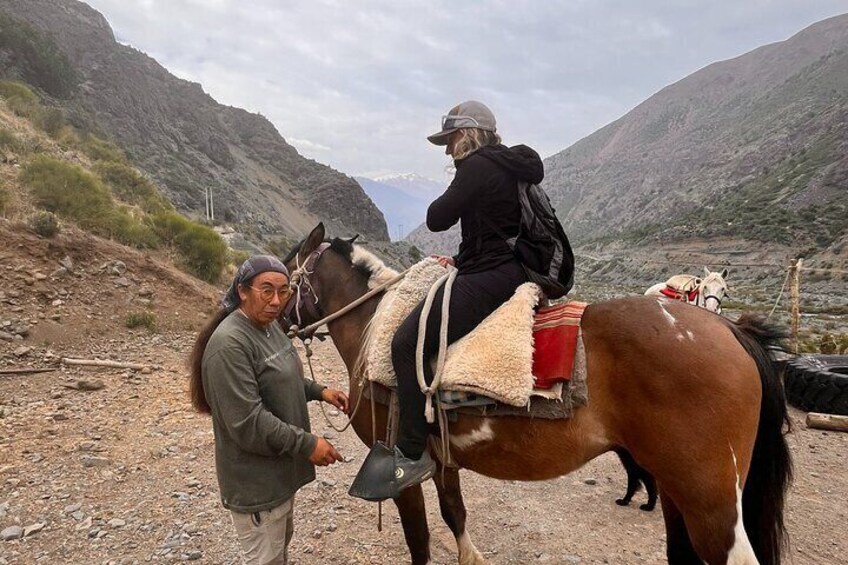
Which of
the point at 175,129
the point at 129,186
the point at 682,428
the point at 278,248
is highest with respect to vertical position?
the point at 175,129

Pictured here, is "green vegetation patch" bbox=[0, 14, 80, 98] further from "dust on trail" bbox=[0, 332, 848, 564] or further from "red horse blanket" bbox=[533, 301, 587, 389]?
"red horse blanket" bbox=[533, 301, 587, 389]

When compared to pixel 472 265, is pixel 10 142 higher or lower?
higher

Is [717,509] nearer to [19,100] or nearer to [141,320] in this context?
[141,320]

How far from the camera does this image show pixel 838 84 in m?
75.8

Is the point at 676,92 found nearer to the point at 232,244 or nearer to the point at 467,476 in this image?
the point at 232,244

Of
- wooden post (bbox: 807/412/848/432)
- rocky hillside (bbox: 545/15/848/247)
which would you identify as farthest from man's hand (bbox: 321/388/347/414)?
rocky hillside (bbox: 545/15/848/247)

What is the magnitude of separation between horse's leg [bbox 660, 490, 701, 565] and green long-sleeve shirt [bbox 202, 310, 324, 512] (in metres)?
1.88

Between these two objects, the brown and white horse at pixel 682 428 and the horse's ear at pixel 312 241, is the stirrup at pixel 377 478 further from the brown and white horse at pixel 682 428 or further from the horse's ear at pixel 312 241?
the horse's ear at pixel 312 241

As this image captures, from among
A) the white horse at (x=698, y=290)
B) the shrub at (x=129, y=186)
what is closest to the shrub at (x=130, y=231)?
the shrub at (x=129, y=186)

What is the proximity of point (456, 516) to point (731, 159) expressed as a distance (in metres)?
93.6

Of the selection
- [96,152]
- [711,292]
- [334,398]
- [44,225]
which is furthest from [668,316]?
[96,152]

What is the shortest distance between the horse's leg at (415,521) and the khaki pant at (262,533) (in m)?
0.77

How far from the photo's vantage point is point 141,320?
824 centimetres

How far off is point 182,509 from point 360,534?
151 cm
